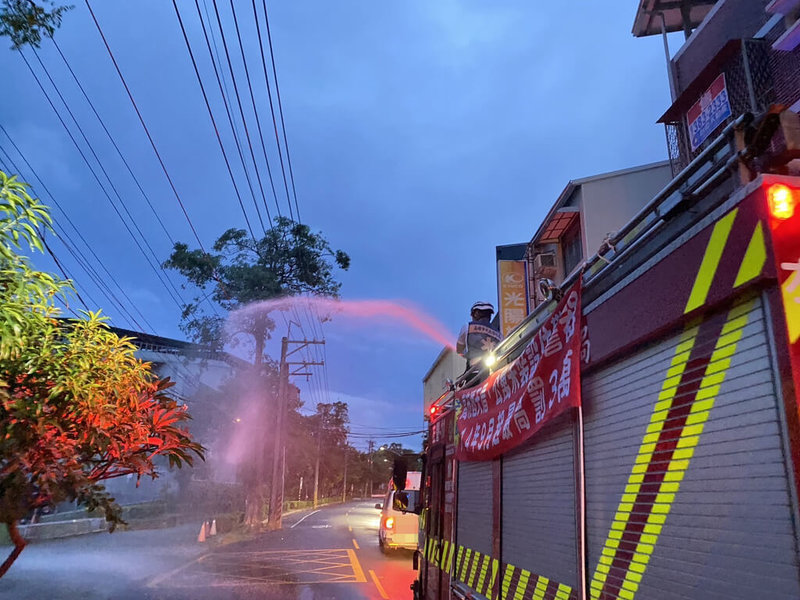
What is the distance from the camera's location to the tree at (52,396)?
299 cm

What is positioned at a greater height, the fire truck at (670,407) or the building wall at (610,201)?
the building wall at (610,201)

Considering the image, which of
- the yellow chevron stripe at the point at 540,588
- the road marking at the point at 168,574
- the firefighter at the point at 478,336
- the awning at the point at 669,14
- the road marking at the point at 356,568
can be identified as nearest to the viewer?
the yellow chevron stripe at the point at 540,588

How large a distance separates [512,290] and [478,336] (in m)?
11.1

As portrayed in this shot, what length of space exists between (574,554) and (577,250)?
1313 centimetres

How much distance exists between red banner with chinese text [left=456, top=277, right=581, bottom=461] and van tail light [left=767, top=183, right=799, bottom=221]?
4.31ft

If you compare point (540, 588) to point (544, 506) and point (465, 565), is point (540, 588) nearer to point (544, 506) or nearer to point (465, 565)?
point (544, 506)

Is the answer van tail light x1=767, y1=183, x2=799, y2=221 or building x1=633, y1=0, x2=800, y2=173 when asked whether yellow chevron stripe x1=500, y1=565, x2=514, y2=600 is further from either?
building x1=633, y1=0, x2=800, y2=173

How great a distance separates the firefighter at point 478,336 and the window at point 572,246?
8697 mm

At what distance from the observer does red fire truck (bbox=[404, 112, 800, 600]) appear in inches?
66.7

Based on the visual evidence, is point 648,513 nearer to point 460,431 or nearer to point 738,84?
point 460,431

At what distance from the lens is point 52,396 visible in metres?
3.26

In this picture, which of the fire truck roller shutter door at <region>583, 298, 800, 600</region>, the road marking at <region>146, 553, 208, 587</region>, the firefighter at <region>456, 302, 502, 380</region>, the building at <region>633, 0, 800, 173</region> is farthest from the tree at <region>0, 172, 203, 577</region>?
the road marking at <region>146, 553, 208, 587</region>

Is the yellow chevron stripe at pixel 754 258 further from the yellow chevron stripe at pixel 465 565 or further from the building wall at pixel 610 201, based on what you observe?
the building wall at pixel 610 201

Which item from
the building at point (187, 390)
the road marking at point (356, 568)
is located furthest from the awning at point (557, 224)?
the building at point (187, 390)
